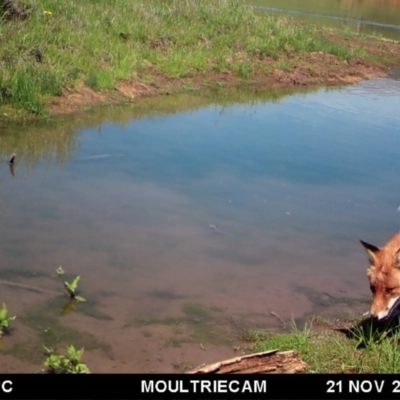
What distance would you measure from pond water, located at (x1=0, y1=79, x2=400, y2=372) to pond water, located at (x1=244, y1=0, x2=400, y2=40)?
19011 millimetres

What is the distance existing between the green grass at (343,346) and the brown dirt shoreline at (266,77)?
7148mm

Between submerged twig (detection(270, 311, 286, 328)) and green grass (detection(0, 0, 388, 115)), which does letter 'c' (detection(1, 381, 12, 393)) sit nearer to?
submerged twig (detection(270, 311, 286, 328))

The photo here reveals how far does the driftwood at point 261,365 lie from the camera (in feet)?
17.0

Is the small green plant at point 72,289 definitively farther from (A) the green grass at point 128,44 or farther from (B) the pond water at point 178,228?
(A) the green grass at point 128,44

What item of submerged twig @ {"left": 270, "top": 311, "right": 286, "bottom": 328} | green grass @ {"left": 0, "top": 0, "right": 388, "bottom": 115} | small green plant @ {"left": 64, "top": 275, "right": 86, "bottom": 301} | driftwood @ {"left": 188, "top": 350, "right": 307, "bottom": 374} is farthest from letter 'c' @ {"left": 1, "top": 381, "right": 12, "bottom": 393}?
green grass @ {"left": 0, "top": 0, "right": 388, "bottom": 115}

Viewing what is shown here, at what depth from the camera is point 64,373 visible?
5.18 metres

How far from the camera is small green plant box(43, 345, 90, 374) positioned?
5.22 meters

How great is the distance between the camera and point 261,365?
537 cm

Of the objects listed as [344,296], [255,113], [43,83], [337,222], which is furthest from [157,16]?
[344,296]

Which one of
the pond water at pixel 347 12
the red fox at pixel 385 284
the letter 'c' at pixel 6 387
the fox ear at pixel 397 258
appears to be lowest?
the letter 'c' at pixel 6 387

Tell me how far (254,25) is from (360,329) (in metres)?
15.4

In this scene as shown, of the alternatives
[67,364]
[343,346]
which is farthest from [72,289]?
[343,346]

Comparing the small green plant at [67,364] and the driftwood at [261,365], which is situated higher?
the driftwood at [261,365]

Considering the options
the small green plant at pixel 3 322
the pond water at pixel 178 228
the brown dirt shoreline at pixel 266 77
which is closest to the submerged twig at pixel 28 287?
the pond water at pixel 178 228
